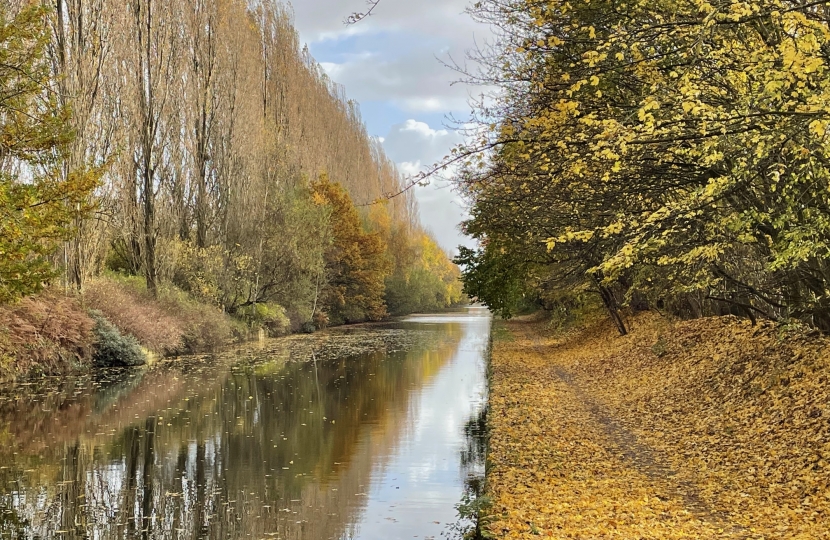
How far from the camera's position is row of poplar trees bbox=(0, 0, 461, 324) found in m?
12.0

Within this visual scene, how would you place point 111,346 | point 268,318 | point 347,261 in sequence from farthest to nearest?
point 347,261, point 268,318, point 111,346

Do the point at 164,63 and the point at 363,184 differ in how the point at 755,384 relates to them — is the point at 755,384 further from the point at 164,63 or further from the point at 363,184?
the point at 363,184

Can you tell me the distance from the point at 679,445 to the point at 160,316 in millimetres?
18814

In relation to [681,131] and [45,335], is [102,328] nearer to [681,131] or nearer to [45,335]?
[45,335]

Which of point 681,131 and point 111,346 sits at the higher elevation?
point 681,131

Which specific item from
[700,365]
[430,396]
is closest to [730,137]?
[700,365]

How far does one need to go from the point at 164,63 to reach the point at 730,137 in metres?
24.7

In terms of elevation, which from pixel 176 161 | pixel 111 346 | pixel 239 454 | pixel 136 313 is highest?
pixel 176 161

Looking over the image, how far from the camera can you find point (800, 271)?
403 inches

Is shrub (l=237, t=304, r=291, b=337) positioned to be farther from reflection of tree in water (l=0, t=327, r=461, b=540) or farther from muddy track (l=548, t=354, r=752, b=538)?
muddy track (l=548, t=354, r=752, b=538)

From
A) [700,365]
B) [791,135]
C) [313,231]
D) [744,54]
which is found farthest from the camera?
[313,231]

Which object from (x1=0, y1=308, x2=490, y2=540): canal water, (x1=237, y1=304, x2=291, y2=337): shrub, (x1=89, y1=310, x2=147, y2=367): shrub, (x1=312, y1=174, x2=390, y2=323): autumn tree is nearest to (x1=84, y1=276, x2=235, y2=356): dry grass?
(x1=89, y1=310, x2=147, y2=367): shrub

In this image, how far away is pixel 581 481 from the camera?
8094 millimetres

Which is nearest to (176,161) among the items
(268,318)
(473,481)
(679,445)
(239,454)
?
(268,318)
